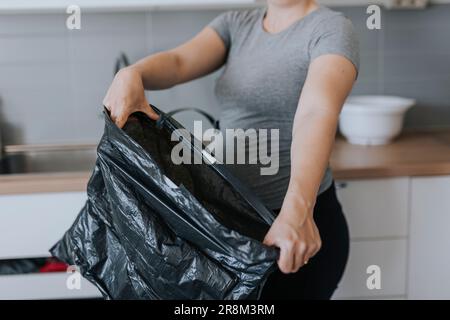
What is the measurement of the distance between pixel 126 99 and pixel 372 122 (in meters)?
0.93

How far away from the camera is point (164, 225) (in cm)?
102

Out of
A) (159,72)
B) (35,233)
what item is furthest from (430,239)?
(35,233)

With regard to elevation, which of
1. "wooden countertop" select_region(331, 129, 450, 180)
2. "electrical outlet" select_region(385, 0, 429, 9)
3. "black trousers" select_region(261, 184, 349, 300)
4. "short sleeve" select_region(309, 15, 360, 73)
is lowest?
"black trousers" select_region(261, 184, 349, 300)

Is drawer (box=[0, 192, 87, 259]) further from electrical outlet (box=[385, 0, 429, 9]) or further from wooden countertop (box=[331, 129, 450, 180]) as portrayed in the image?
electrical outlet (box=[385, 0, 429, 9])

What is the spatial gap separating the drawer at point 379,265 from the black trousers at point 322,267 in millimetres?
346

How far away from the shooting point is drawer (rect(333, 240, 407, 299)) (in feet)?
5.36

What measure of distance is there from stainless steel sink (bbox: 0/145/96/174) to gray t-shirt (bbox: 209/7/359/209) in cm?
76

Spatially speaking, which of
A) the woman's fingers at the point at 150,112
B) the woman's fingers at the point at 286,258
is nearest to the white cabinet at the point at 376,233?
the woman's fingers at the point at 150,112

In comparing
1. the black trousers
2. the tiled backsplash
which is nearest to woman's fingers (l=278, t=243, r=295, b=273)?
the black trousers

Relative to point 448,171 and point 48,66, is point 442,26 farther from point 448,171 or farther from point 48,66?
point 48,66

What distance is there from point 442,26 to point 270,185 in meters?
1.11

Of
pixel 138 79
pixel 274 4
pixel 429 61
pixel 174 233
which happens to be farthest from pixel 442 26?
pixel 174 233

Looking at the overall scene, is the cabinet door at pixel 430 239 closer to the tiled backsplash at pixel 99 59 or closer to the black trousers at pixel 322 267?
the black trousers at pixel 322 267

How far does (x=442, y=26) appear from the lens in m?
1.98
